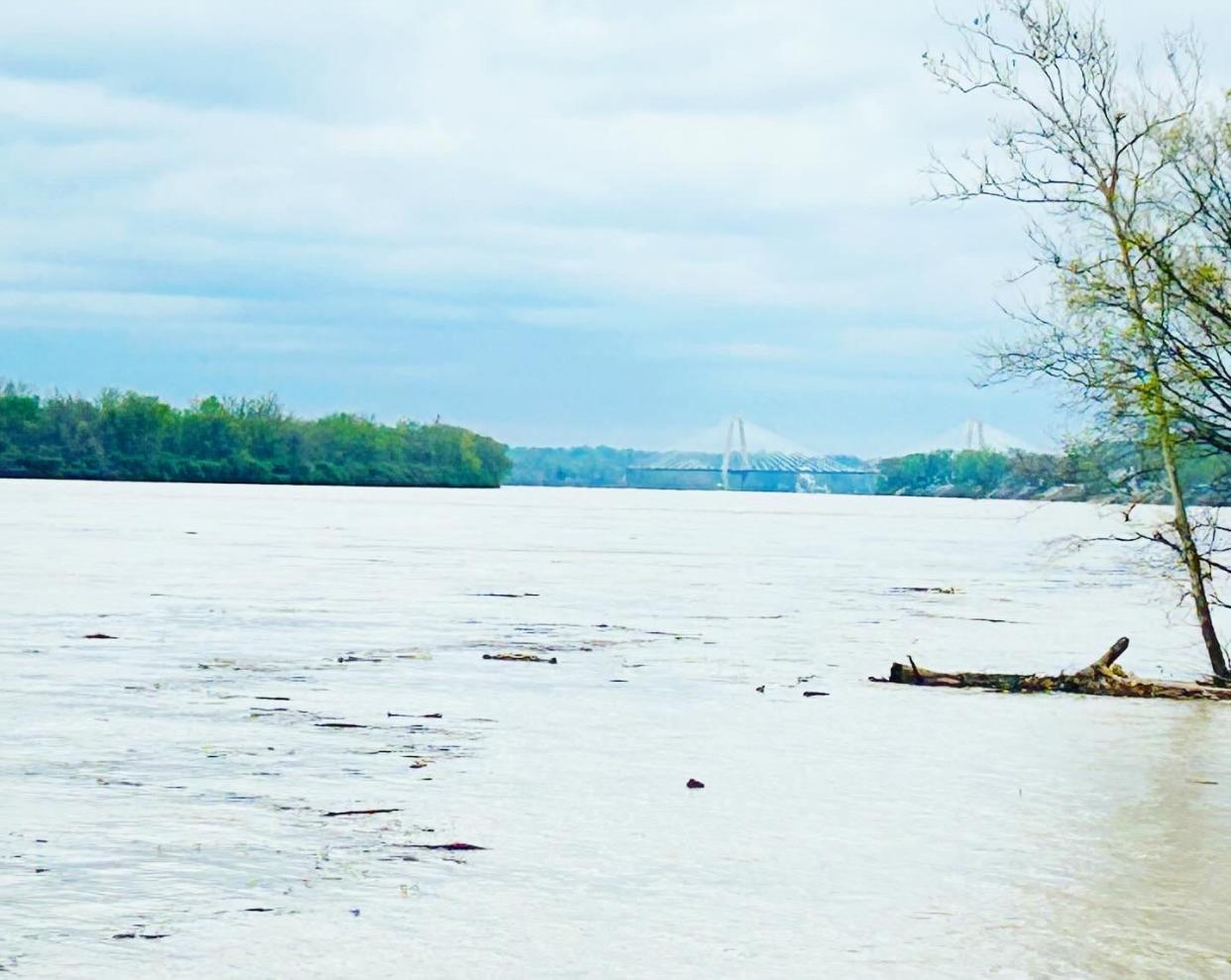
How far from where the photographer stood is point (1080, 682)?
2158 centimetres

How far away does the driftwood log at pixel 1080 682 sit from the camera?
21.2m

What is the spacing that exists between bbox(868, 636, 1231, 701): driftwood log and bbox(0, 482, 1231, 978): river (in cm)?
44

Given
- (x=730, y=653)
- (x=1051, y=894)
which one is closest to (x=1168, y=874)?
(x=1051, y=894)

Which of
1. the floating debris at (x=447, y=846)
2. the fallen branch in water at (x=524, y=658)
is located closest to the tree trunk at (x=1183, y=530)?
the fallen branch in water at (x=524, y=658)

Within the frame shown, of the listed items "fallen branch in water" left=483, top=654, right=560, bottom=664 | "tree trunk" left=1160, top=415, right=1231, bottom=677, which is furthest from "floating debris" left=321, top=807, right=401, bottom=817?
"tree trunk" left=1160, top=415, right=1231, bottom=677

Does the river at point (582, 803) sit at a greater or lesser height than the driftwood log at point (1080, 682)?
lesser

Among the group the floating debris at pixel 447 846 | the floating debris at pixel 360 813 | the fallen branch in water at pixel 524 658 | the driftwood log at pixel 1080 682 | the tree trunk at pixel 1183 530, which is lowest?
the floating debris at pixel 447 846

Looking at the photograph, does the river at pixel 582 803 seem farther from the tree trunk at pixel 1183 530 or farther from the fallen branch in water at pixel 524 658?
the tree trunk at pixel 1183 530

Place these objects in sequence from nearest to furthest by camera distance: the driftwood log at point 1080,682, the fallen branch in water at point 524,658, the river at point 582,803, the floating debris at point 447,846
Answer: the river at point 582,803
the floating debris at point 447,846
the driftwood log at point 1080,682
the fallen branch in water at point 524,658

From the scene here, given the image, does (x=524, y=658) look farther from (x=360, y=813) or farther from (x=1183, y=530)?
(x=360, y=813)

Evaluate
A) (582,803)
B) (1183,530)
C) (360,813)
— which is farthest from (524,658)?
(360,813)

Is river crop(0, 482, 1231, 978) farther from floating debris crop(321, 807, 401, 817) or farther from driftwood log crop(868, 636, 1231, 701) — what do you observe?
driftwood log crop(868, 636, 1231, 701)

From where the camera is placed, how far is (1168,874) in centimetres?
1102

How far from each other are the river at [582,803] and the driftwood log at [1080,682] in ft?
1.43
